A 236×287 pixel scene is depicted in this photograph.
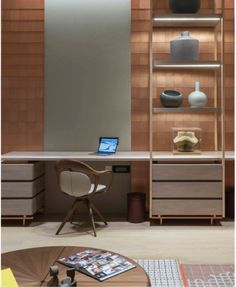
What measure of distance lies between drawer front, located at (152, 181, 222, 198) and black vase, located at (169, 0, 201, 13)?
197 cm

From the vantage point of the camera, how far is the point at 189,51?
15.0 feet

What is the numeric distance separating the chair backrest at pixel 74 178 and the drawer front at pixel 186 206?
2.77 ft

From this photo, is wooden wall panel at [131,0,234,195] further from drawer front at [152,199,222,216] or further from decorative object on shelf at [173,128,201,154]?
drawer front at [152,199,222,216]

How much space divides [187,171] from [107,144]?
3.28 feet

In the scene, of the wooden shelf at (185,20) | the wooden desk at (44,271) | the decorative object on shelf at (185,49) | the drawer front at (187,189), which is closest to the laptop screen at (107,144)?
the drawer front at (187,189)

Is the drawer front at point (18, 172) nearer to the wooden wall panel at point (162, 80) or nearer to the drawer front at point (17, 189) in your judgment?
the drawer front at point (17, 189)

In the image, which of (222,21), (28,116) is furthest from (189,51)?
(28,116)

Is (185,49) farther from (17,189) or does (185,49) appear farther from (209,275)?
(209,275)

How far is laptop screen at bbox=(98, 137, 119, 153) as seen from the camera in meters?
4.70

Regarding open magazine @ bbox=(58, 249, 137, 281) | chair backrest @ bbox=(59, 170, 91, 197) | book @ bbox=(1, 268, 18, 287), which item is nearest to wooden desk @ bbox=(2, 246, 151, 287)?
open magazine @ bbox=(58, 249, 137, 281)

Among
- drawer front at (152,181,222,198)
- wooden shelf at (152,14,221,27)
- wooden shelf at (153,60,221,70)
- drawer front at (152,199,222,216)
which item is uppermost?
wooden shelf at (152,14,221,27)

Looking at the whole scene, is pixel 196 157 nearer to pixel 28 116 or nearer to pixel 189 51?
pixel 189 51

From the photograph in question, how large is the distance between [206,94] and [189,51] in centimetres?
72

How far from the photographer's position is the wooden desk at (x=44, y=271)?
1.74m
